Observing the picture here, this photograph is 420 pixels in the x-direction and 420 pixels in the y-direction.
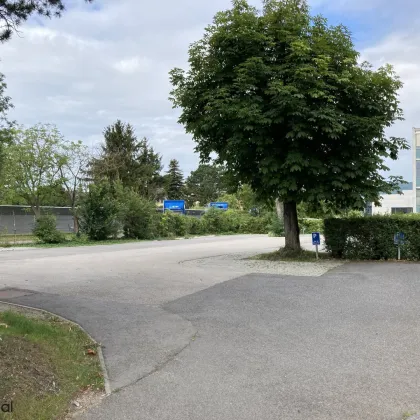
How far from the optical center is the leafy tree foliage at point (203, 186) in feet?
310

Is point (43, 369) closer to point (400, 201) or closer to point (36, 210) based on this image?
point (36, 210)

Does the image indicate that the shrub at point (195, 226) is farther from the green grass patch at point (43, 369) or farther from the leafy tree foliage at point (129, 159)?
the green grass patch at point (43, 369)

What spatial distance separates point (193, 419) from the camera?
12.3 ft

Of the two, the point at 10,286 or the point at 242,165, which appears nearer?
the point at 10,286

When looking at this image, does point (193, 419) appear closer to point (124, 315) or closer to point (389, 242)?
point (124, 315)

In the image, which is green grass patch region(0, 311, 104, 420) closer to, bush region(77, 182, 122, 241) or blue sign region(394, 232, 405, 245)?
blue sign region(394, 232, 405, 245)

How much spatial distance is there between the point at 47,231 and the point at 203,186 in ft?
245

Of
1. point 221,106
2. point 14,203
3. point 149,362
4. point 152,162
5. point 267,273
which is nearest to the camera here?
point 149,362

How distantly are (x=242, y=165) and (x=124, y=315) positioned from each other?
8.65 m

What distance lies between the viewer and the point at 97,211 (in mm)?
28672

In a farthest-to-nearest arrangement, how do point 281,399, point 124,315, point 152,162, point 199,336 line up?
1. point 152,162
2. point 124,315
3. point 199,336
4. point 281,399

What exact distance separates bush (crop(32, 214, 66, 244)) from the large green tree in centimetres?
1533

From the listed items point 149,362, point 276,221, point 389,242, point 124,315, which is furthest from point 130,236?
point 149,362

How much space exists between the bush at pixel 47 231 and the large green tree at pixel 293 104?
1533cm
